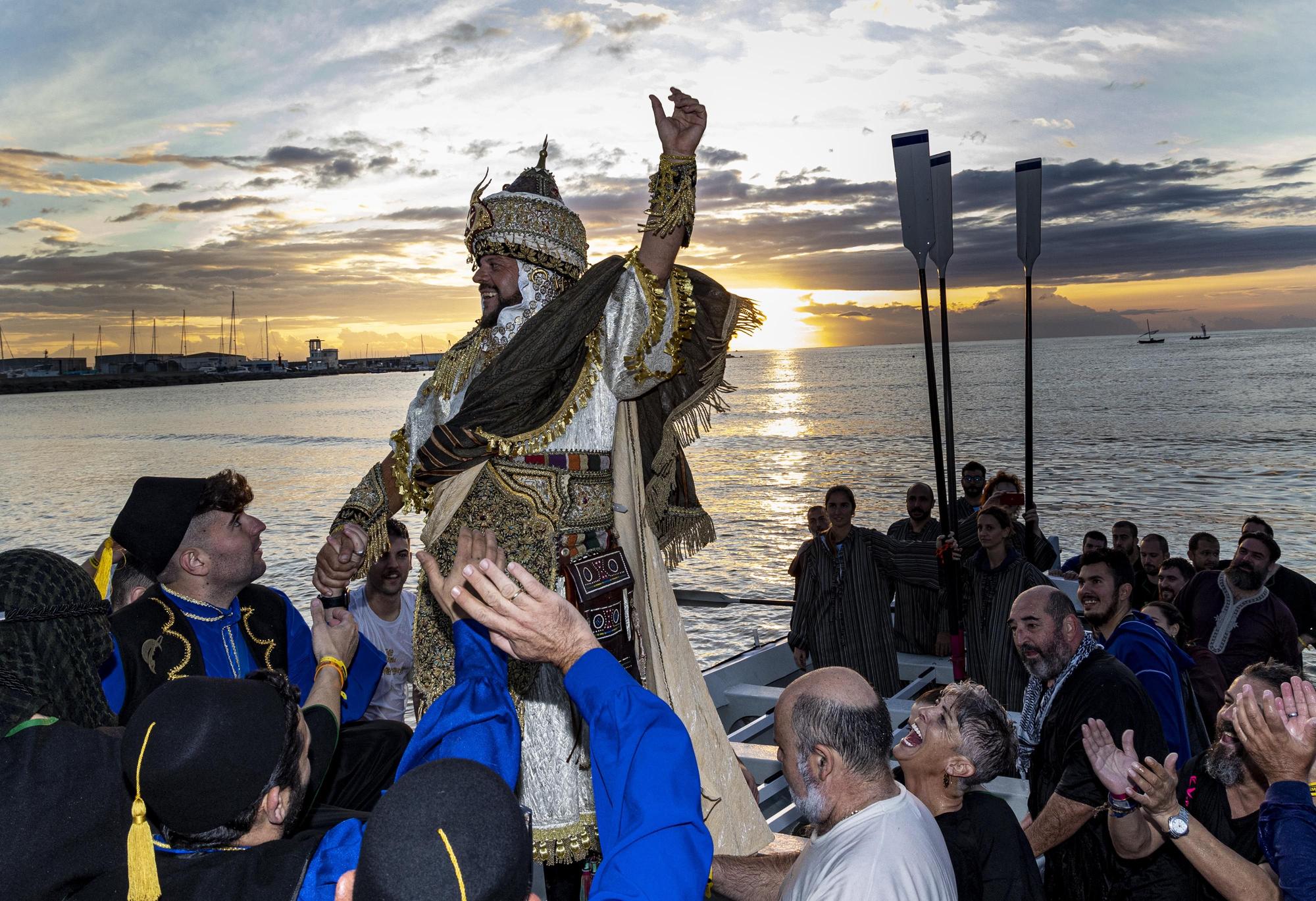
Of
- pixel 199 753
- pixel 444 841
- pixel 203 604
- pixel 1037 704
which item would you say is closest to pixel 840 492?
pixel 1037 704

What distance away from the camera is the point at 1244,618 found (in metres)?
6.96

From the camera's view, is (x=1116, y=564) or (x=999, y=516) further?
(x=999, y=516)

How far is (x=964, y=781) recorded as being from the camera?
2.88 metres

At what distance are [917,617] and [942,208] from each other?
11.5 ft

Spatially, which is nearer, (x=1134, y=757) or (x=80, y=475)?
(x=1134, y=757)

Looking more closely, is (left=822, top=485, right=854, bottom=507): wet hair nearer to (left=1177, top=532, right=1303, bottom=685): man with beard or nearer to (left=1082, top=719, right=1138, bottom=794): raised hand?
(left=1177, top=532, right=1303, bottom=685): man with beard

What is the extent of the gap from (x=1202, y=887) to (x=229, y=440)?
6051cm

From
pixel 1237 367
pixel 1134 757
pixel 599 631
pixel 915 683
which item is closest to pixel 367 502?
pixel 599 631

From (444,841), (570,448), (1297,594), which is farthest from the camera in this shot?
(1297,594)

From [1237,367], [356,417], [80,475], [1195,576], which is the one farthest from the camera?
[1237,367]

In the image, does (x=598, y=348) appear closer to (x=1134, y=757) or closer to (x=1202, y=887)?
(x=1134, y=757)

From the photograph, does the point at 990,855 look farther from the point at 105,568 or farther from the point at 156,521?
the point at 105,568

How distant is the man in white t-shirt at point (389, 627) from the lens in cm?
557

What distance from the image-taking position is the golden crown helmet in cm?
329
